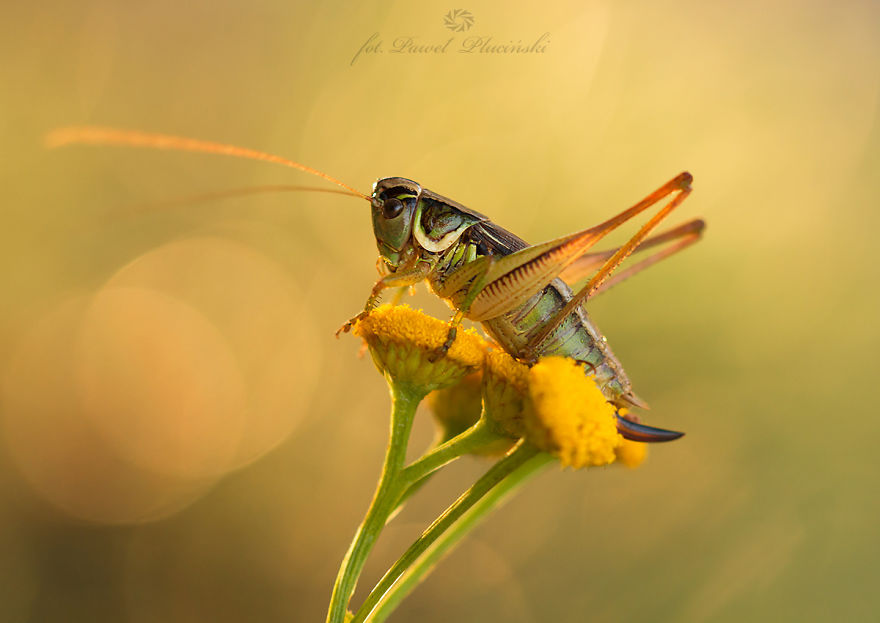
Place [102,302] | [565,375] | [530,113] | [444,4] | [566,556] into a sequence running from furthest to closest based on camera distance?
1. [530,113]
2. [444,4]
3. [566,556]
4. [102,302]
5. [565,375]

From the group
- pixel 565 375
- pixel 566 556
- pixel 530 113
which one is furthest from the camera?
pixel 530 113

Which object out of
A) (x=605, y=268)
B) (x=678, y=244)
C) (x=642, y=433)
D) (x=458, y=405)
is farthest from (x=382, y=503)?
(x=678, y=244)

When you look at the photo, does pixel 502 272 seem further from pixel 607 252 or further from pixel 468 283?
pixel 607 252

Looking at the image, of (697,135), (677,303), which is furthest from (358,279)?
(697,135)

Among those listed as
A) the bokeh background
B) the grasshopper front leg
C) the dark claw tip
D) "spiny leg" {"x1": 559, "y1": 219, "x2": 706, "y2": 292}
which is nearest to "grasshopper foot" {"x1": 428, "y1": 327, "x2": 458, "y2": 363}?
the grasshopper front leg

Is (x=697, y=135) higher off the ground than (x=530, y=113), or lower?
lower

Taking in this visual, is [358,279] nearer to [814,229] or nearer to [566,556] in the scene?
[566,556]
